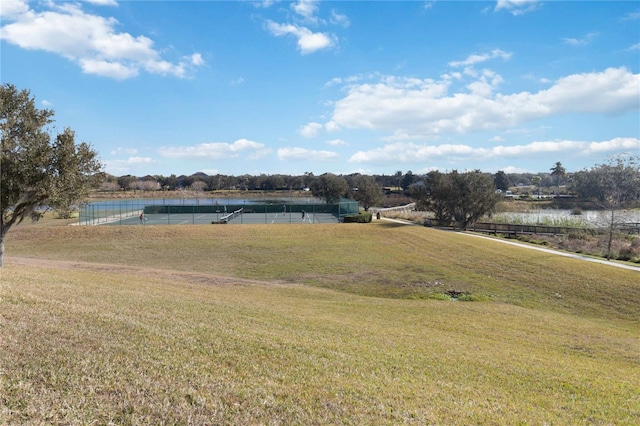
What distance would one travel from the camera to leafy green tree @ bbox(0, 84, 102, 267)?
13.8 metres

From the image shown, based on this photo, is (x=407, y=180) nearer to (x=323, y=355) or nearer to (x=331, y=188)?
(x=331, y=188)

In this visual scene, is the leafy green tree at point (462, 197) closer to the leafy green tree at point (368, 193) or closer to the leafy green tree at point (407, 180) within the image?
the leafy green tree at point (368, 193)

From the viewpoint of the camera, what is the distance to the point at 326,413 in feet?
15.4

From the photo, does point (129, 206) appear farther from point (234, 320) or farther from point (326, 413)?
point (326, 413)

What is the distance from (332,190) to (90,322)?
66.1 m

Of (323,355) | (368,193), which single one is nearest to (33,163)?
(323,355)

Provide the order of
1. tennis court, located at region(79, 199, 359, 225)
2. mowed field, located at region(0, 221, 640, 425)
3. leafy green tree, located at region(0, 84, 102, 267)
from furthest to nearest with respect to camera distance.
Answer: tennis court, located at region(79, 199, 359, 225) < leafy green tree, located at region(0, 84, 102, 267) < mowed field, located at region(0, 221, 640, 425)

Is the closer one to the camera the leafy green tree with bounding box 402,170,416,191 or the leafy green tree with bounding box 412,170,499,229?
the leafy green tree with bounding box 412,170,499,229

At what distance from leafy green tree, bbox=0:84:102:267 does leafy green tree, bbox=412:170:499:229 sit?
3789 cm

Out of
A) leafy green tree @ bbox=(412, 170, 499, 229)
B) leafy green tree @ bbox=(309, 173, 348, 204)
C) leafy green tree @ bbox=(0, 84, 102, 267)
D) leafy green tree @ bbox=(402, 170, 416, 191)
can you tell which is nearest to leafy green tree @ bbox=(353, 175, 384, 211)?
leafy green tree @ bbox=(309, 173, 348, 204)

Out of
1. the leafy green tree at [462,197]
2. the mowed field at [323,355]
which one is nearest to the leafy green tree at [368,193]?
the leafy green tree at [462,197]

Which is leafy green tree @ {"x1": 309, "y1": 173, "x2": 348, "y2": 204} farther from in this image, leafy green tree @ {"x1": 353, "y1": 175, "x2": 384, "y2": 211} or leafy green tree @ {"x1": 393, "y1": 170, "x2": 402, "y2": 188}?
leafy green tree @ {"x1": 393, "y1": 170, "x2": 402, "y2": 188}

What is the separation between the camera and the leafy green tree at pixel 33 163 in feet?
45.2

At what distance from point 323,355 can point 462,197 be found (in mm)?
40195
